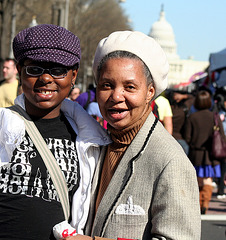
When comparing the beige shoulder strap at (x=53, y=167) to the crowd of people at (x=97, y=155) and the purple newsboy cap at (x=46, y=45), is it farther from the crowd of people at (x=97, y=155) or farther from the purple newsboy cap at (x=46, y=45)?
the purple newsboy cap at (x=46, y=45)

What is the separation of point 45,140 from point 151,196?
22.3 inches

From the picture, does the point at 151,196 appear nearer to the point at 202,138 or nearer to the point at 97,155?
the point at 97,155

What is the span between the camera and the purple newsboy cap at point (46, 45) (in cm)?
247

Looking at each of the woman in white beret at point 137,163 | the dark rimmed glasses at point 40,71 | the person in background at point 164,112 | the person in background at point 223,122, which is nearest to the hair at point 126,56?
the woman in white beret at point 137,163

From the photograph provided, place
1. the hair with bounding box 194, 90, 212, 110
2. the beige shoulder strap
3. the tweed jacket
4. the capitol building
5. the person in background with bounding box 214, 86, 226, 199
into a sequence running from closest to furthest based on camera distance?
the tweed jacket < the beige shoulder strap < the hair with bounding box 194, 90, 212, 110 < the person in background with bounding box 214, 86, 226, 199 < the capitol building

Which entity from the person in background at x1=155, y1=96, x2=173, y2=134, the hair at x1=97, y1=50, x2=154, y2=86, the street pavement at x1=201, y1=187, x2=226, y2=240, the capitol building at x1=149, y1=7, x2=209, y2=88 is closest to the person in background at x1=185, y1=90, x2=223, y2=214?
the person in background at x1=155, y1=96, x2=173, y2=134

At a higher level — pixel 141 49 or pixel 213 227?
pixel 141 49

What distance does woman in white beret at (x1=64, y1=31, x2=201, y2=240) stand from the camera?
214 cm

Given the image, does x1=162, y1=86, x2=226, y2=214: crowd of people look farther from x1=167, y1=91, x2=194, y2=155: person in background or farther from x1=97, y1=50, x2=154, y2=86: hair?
x1=97, y1=50, x2=154, y2=86: hair

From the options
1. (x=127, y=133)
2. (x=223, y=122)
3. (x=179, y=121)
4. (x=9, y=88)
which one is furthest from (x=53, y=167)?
(x=223, y=122)

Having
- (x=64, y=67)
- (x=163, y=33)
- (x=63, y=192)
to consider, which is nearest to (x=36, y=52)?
(x=64, y=67)

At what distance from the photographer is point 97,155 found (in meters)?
A: 2.50

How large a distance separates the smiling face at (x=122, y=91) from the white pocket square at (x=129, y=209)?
310 millimetres

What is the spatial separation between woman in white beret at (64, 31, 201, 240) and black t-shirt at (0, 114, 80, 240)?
165 millimetres
